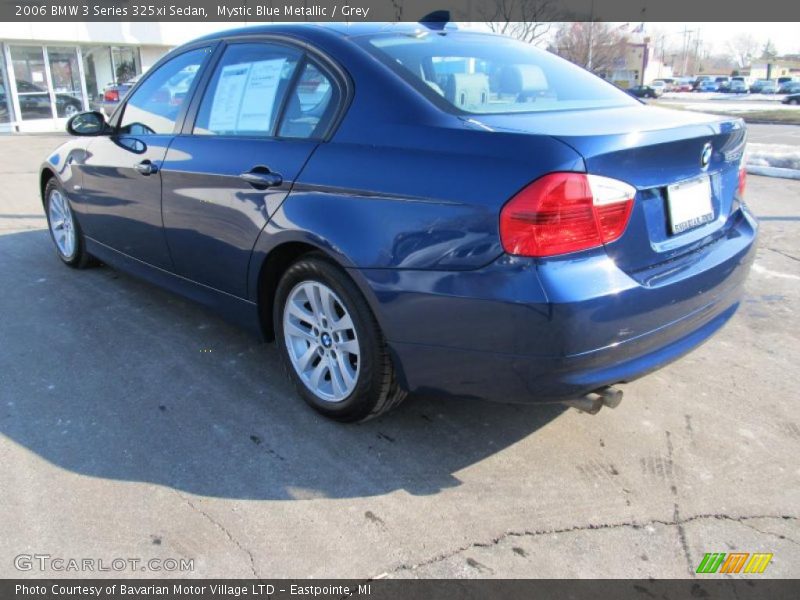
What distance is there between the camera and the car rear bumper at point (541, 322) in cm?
215

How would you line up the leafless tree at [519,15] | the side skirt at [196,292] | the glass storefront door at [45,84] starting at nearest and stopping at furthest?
the side skirt at [196,292] < the glass storefront door at [45,84] < the leafless tree at [519,15]

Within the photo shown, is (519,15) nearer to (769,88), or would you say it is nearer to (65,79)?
(65,79)

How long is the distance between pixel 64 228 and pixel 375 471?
3881 millimetres

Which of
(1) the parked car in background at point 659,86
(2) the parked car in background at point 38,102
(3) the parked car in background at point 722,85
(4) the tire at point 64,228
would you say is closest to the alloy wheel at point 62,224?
(4) the tire at point 64,228

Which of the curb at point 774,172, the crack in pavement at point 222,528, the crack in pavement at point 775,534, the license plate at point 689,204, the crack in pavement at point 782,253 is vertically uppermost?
the license plate at point 689,204

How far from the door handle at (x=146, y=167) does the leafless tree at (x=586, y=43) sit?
122 feet

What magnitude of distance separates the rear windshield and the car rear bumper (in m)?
0.78

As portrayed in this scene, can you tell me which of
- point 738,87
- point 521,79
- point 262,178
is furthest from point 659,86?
point 262,178

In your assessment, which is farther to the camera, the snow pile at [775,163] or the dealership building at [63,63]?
the dealership building at [63,63]

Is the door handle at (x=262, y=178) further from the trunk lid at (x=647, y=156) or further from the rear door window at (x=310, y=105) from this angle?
the trunk lid at (x=647, y=156)

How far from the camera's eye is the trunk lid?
2.24m

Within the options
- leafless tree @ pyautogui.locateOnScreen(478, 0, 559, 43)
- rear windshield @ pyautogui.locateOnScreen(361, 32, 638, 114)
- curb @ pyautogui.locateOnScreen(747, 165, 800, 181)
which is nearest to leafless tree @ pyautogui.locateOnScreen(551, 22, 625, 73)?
leafless tree @ pyautogui.locateOnScreen(478, 0, 559, 43)

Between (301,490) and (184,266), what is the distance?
1644 millimetres

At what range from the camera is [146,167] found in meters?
3.76
